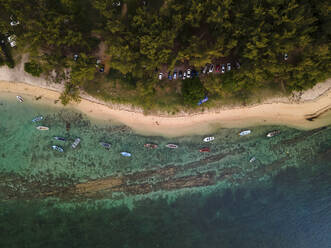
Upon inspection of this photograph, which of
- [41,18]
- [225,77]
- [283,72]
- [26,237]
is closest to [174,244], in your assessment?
[26,237]

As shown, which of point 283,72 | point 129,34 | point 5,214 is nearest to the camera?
point 129,34

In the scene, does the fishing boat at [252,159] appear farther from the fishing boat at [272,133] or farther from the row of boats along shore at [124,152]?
the fishing boat at [272,133]

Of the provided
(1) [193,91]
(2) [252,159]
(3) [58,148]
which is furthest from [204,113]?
(3) [58,148]

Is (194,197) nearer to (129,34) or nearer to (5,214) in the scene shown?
(129,34)

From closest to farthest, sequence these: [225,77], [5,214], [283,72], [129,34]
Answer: [129,34]
[283,72]
[225,77]
[5,214]

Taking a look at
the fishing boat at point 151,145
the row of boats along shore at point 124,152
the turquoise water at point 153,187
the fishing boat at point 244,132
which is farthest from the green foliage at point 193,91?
the fishing boat at point 244,132

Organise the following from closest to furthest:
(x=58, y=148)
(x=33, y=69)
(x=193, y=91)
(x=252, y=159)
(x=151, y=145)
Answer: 1. (x=193, y=91)
2. (x=33, y=69)
3. (x=58, y=148)
4. (x=151, y=145)
5. (x=252, y=159)

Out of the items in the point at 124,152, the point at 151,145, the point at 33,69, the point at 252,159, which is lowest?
the point at 252,159

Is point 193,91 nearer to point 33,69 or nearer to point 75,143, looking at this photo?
point 75,143
